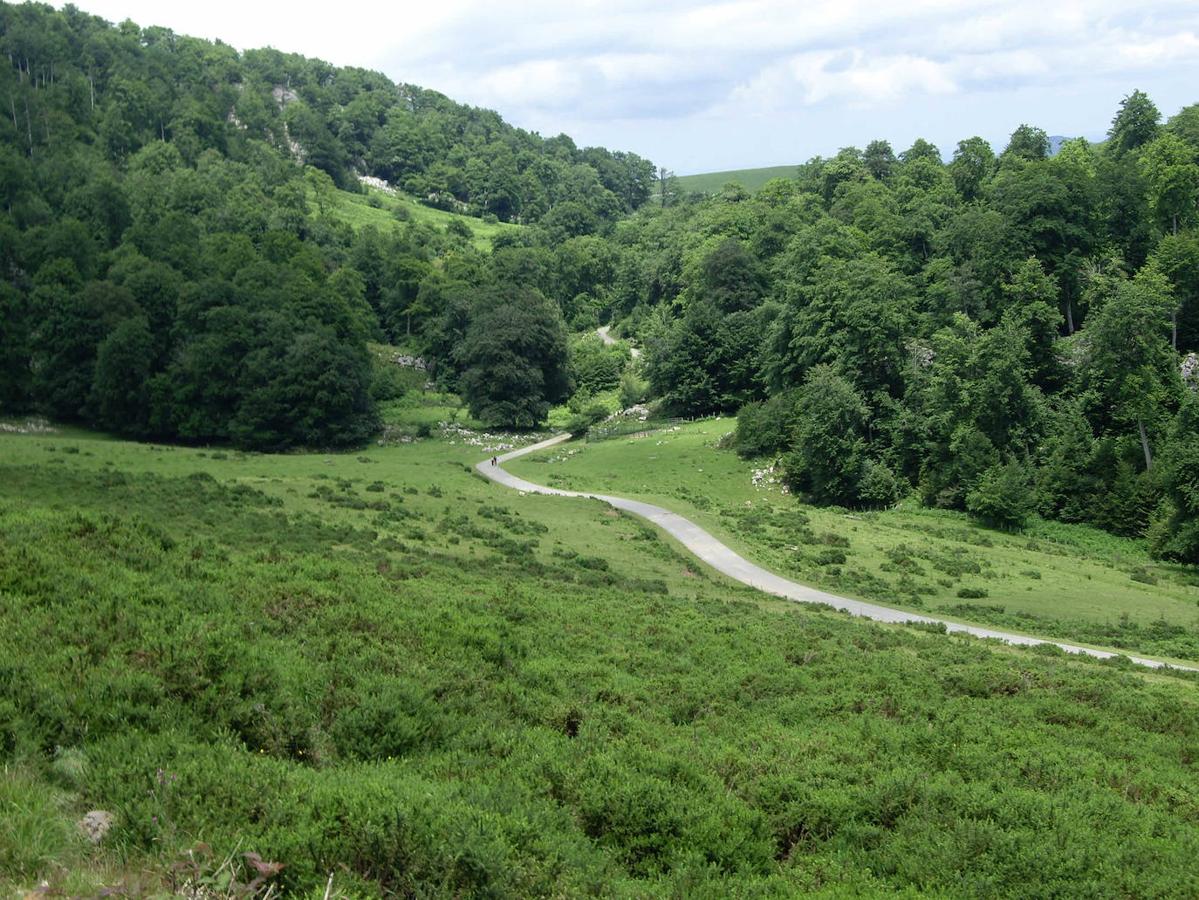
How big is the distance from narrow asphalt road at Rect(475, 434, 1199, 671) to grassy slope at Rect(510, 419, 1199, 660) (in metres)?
1.05

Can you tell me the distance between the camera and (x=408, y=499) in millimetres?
39719

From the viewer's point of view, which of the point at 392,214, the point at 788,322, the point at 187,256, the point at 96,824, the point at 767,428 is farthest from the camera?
the point at 392,214

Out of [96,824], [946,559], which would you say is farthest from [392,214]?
[96,824]

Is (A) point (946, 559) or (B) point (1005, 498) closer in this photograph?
(A) point (946, 559)

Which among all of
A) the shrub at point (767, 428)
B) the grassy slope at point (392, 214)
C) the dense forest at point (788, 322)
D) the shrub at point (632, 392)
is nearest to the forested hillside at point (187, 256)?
the dense forest at point (788, 322)

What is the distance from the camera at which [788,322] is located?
71375 millimetres

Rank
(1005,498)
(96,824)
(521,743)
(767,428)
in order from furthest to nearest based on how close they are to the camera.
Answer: (767,428), (1005,498), (521,743), (96,824)

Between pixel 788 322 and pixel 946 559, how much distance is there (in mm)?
36000

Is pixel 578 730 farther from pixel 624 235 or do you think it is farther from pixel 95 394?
pixel 624 235

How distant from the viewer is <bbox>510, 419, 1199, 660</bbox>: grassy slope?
99.6ft

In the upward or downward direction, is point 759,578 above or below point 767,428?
below

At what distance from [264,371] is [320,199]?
7270cm

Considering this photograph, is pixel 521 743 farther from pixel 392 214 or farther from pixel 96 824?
pixel 392 214

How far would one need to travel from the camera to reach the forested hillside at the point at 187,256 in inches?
2608
